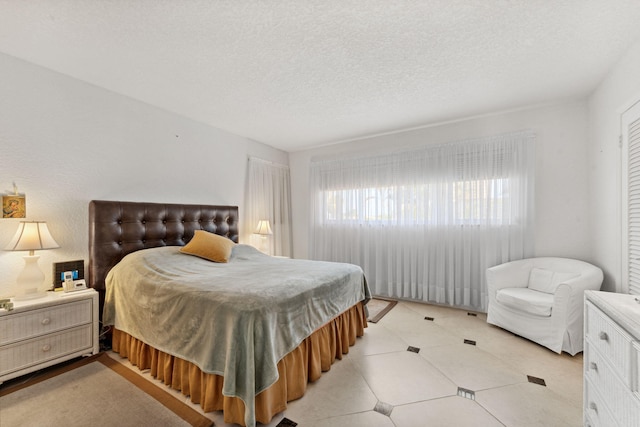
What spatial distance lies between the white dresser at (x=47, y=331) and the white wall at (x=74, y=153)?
42 centimetres

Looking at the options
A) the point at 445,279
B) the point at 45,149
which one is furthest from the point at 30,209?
the point at 445,279

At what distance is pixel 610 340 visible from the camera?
1199mm

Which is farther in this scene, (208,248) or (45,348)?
(208,248)

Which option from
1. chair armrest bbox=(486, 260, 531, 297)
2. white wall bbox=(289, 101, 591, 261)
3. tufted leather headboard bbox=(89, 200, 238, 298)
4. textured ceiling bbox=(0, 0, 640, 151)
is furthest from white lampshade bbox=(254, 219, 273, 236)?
white wall bbox=(289, 101, 591, 261)

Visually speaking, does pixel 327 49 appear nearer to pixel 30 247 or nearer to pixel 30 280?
pixel 30 247

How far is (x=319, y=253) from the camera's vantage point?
470cm

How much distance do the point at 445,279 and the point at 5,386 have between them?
4.37 metres

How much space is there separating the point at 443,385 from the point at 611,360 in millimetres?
1042

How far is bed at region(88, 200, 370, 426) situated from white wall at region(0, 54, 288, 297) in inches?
7.5

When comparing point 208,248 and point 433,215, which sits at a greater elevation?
point 433,215

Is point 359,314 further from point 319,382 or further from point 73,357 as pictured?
point 73,357

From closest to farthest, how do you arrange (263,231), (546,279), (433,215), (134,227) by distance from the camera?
(134,227) → (546,279) → (433,215) → (263,231)

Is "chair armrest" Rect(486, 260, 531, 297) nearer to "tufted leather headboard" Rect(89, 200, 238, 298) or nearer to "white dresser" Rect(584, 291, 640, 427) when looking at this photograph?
"white dresser" Rect(584, 291, 640, 427)

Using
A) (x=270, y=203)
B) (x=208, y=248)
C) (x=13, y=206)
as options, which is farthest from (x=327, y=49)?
(x=270, y=203)
